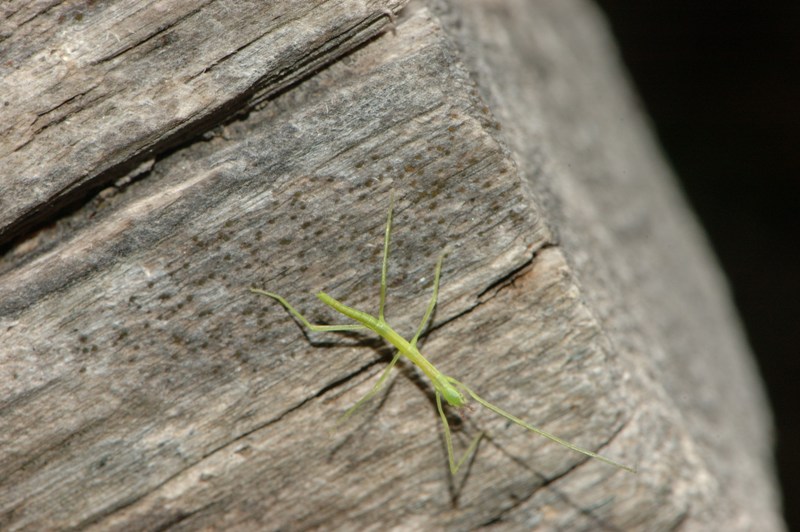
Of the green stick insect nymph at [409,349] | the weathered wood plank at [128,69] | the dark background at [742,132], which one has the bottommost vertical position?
the dark background at [742,132]

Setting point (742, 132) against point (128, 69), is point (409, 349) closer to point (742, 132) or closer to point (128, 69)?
point (128, 69)

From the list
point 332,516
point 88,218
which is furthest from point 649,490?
point 88,218

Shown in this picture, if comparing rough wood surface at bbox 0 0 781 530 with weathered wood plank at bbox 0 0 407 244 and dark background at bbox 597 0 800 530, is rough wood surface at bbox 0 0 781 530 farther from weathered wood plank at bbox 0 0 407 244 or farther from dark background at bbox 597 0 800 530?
dark background at bbox 597 0 800 530

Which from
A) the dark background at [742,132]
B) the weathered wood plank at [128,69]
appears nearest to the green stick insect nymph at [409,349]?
the weathered wood plank at [128,69]

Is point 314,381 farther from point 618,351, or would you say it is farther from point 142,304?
point 618,351

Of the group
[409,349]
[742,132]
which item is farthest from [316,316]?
[742,132]

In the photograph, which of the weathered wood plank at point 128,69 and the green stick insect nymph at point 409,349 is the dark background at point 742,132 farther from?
the weathered wood plank at point 128,69

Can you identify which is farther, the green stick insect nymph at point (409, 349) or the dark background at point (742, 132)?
the dark background at point (742, 132)
